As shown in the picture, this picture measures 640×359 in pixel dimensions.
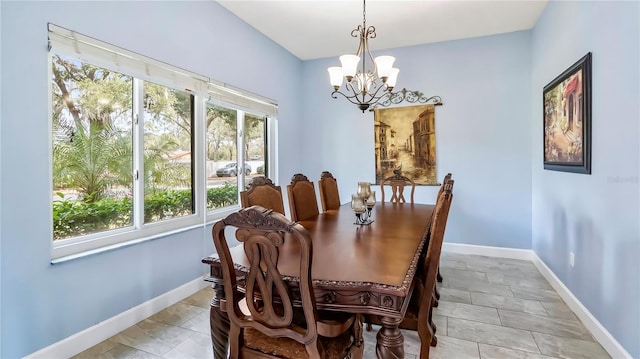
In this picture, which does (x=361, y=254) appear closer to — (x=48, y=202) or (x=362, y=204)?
(x=362, y=204)

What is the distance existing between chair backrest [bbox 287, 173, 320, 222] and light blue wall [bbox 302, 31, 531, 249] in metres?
2.04

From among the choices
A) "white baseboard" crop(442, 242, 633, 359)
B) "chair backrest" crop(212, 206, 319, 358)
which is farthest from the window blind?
"white baseboard" crop(442, 242, 633, 359)

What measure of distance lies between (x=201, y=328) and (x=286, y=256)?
1.25 metres

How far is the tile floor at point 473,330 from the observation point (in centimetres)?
197

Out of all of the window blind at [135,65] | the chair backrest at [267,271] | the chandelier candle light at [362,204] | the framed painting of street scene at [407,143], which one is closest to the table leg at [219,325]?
the chair backrest at [267,271]

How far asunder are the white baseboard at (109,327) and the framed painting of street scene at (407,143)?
2935mm

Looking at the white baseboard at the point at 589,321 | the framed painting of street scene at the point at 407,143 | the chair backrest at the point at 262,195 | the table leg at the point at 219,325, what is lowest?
the white baseboard at the point at 589,321

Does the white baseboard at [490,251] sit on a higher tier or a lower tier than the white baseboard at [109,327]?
higher

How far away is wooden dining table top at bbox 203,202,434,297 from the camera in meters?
1.23

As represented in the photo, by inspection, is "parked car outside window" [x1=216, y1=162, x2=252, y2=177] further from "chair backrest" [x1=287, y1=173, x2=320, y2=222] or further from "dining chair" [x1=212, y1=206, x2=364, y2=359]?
"dining chair" [x1=212, y1=206, x2=364, y2=359]

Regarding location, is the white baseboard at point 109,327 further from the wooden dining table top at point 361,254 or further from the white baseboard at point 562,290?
the white baseboard at point 562,290

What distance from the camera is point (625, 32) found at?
5.94ft

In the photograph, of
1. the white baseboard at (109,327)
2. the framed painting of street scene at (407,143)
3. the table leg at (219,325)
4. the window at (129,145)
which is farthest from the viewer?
the framed painting of street scene at (407,143)

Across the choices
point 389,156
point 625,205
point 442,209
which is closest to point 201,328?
point 442,209
